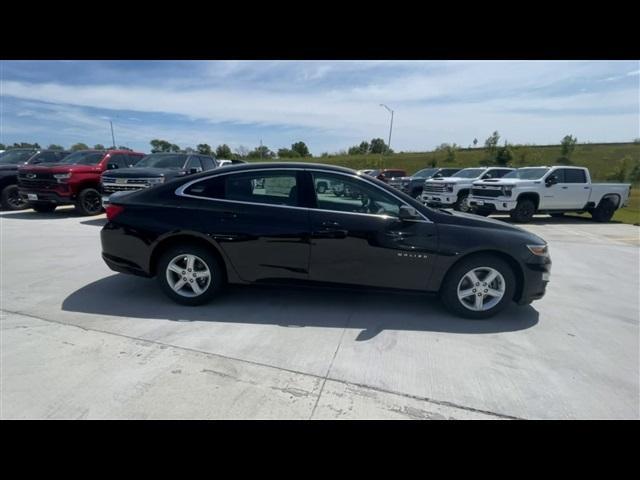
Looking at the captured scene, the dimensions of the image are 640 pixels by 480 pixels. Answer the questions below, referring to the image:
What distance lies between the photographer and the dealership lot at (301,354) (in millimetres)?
2146

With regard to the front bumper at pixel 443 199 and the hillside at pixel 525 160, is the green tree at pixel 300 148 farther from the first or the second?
the front bumper at pixel 443 199

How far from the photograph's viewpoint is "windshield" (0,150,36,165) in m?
11.9

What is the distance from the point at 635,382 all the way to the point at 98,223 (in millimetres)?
10515

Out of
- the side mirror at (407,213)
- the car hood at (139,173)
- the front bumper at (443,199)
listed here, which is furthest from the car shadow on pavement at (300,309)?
the front bumper at (443,199)

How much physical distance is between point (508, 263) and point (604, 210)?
12.0 meters

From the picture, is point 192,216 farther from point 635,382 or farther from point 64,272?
point 635,382

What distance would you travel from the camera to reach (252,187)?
3594 mm

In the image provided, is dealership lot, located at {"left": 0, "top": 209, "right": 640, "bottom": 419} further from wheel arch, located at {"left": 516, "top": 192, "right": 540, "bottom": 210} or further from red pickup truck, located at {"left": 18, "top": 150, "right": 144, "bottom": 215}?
wheel arch, located at {"left": 516, "top": 192, "right": 540, "bottom": 210}

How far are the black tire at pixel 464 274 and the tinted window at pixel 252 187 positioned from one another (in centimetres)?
193

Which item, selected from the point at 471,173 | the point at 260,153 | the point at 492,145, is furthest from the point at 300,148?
the point at 471,173

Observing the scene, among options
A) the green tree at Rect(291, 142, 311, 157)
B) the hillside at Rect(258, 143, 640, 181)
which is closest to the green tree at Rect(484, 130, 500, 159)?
the hillside at Rect(258, 143, 640, 181)

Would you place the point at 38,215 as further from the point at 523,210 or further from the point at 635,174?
the point at 635,174
